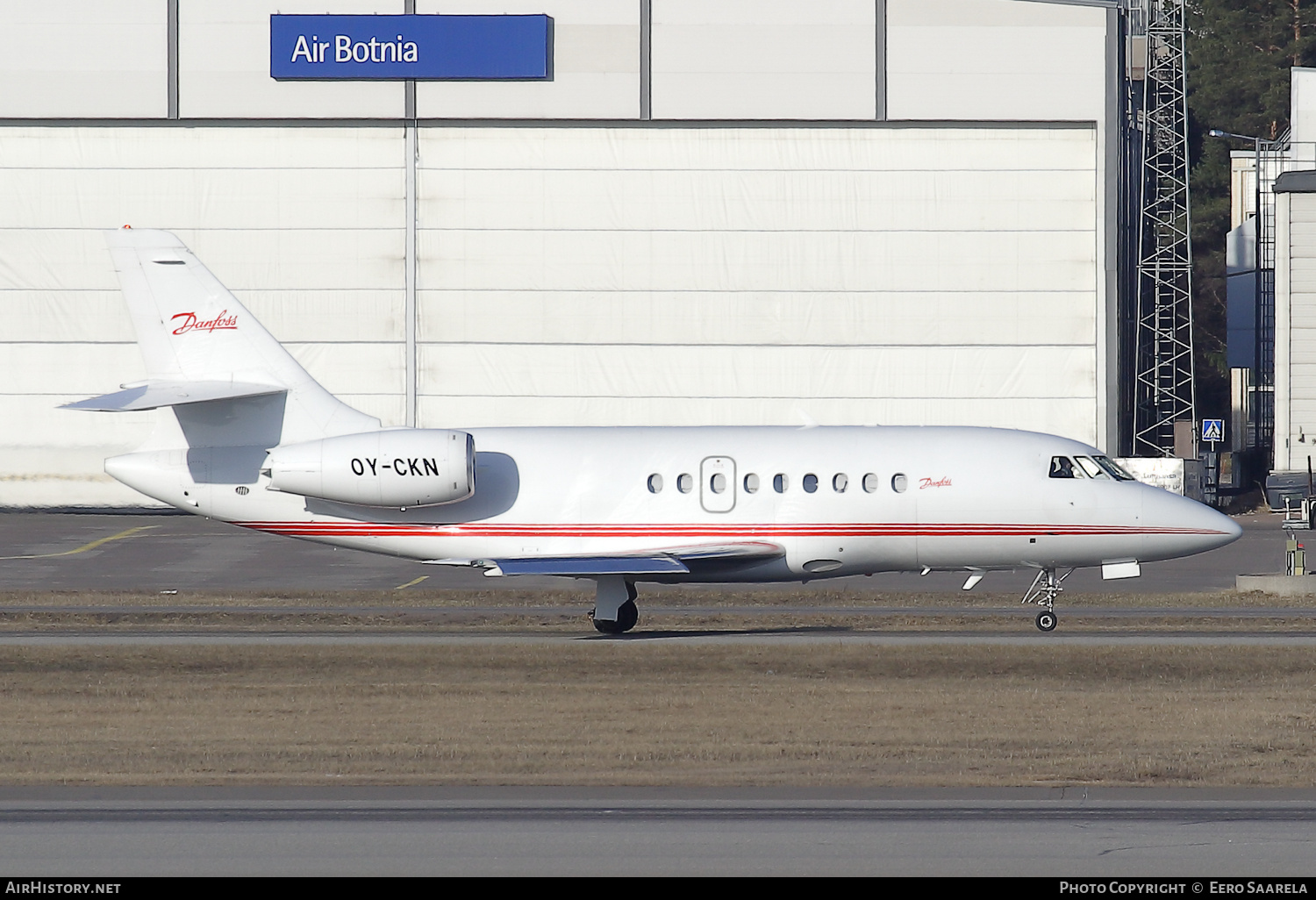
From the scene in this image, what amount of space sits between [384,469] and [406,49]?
25514mm

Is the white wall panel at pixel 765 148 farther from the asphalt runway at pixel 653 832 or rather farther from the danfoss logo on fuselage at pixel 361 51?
the asphalt runway at pixel 653 832

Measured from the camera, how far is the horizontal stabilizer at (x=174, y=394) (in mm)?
25875

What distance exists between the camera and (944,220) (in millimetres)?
49656

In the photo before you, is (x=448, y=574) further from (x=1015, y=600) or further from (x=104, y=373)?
(x=104, y=373)

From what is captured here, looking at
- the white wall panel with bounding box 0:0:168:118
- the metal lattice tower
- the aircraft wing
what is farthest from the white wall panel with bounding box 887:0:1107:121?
the aircraft wing

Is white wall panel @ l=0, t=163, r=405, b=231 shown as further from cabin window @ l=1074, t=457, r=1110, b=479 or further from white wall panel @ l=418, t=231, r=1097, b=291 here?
cabin window @ l=1074, t=457, r=1110, b=479

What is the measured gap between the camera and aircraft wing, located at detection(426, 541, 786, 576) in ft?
84.5

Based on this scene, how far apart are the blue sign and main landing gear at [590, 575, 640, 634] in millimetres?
25986

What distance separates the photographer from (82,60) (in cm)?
4947

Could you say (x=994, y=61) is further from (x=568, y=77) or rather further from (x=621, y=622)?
(x=621, y=622)

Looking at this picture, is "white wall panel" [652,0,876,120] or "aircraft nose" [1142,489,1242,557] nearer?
"aircraft nose" [1142,489,1242,557]

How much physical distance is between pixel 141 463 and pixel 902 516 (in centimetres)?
1213

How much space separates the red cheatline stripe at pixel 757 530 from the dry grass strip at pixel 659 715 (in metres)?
2.86

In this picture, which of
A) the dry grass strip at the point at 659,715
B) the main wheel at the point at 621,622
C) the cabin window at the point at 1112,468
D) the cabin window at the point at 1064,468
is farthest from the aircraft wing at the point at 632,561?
the cabin window at the point at 1112,468
